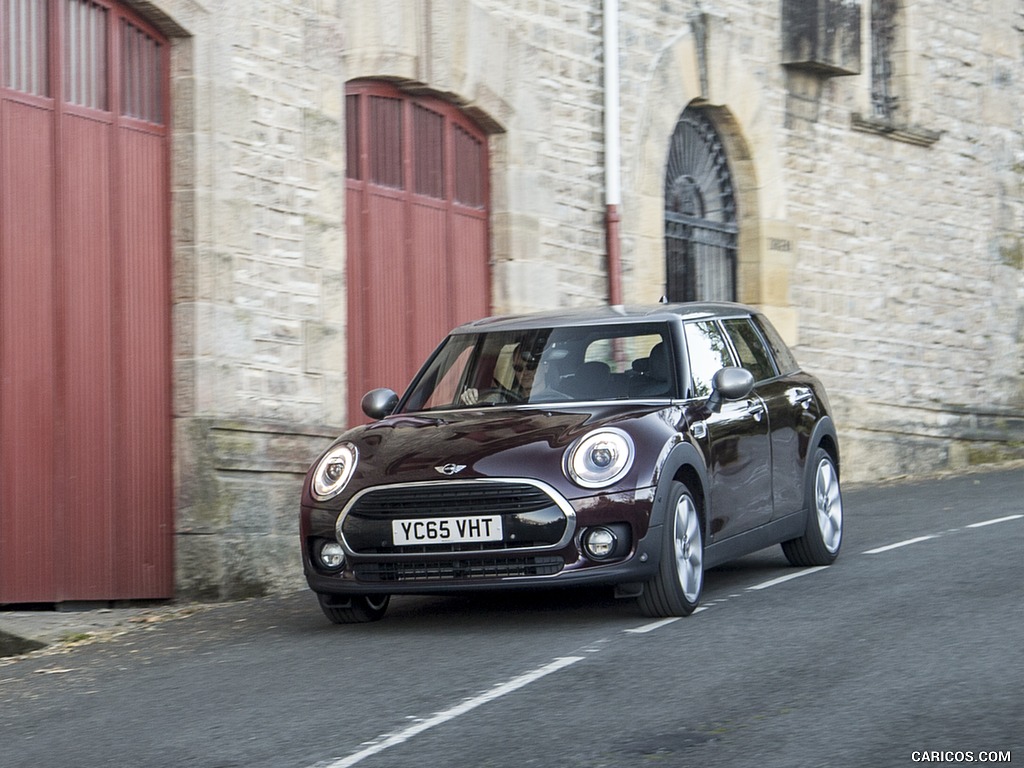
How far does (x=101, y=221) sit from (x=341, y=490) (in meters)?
3.64

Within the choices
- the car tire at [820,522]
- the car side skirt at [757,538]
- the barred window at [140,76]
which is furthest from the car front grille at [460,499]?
the barred window at [140,76]

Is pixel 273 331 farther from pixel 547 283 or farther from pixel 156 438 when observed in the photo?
pixel 547 283

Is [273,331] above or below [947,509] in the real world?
above

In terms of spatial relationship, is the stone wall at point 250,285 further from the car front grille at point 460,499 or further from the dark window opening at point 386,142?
the car front grille at point 460,499

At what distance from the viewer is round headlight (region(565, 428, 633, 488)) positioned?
8.13 metres

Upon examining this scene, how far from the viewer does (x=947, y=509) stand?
14.5 m

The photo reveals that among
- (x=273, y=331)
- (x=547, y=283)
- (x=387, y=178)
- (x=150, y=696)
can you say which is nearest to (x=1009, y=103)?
(x=547, y=283)

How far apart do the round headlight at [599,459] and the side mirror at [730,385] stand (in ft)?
3.19

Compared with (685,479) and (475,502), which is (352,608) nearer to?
(475,502)

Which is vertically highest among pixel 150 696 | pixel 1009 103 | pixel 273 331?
pixel 1009 103

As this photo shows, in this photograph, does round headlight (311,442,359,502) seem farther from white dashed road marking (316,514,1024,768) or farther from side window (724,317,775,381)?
side window (724,317,775,381)

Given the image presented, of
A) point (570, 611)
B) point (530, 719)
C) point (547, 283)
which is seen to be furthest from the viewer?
point (547, 283)

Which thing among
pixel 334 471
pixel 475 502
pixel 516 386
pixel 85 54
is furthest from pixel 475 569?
pixel 85 54

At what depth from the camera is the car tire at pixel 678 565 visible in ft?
27.2
